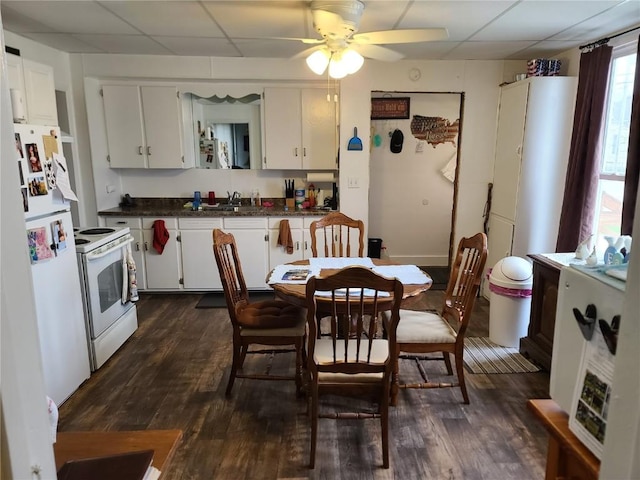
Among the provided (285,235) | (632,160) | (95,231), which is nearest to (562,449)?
(632,160)

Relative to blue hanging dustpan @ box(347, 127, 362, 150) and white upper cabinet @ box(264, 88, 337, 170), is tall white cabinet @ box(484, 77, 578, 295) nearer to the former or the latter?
blue hanging dustpan @ box(347, 127, 362, 150)

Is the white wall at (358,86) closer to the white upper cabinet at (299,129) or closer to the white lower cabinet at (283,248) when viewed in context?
the white upper cabinet at (299,129)

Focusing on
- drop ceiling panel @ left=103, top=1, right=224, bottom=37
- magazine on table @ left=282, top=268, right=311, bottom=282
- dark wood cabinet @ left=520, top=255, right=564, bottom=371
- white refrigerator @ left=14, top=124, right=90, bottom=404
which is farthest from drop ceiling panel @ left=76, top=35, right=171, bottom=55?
dark wood cabinet @ left=520, top=255, right=564, bottom=371

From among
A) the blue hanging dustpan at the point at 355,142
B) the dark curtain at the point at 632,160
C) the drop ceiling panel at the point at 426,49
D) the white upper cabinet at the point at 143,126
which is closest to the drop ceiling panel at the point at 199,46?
the white upper cabinet at the point at 143,126

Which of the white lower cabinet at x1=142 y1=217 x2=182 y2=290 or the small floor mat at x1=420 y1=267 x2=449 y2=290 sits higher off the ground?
the white lower cabinet at x1=142 y1=217 x2=182 y2=290

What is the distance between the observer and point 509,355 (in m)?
3.17

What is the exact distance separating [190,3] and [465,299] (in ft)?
8.14

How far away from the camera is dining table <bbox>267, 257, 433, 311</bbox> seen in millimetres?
2320

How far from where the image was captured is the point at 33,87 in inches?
125

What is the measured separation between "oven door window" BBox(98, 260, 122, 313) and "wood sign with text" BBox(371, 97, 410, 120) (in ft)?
11.1

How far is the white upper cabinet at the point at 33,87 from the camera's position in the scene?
2973mm

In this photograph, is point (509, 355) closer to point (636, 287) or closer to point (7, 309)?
point (636, 287)

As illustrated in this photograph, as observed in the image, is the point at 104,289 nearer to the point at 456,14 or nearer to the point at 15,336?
the point at 15,336

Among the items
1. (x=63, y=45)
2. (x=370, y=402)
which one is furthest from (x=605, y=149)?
(x=63, y=45)
